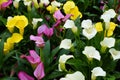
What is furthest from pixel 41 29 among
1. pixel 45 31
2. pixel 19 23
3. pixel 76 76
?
pixel 76 76

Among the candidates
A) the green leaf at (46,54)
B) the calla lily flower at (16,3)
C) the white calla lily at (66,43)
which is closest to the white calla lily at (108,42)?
the white calla lily at (66,43)

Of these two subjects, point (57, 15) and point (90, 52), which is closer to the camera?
point (90, 52)

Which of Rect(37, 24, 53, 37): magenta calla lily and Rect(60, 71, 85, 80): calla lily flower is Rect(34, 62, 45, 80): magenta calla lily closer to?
Rect(60, 71, 85, 80): calla lily flower

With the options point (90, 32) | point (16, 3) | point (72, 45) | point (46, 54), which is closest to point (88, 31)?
point (90, 32)

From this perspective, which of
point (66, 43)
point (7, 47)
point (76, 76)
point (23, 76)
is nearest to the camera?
point (76, 76)

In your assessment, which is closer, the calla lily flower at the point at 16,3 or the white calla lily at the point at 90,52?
the white calla lily at the point at 90,52

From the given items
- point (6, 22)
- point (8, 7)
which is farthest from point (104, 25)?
point (8, 7)

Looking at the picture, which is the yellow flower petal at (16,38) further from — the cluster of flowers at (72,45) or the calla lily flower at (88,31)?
the calla lily flower at (88,31)

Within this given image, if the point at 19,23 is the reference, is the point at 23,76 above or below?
below

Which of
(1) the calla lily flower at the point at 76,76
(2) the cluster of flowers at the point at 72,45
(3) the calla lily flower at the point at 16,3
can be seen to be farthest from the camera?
(3) the calla lily flower at the point at 16,3

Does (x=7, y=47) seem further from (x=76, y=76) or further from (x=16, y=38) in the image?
(x=76, y=76)

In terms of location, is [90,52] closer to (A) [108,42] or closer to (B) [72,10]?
(A) [108,42]

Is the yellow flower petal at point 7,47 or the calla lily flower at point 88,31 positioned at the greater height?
the calla lily flower at point 88,31

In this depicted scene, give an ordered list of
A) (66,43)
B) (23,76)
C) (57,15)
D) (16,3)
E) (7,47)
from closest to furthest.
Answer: (23,76)
(66,43)
(7,47)
(57,15)
(16,3)
